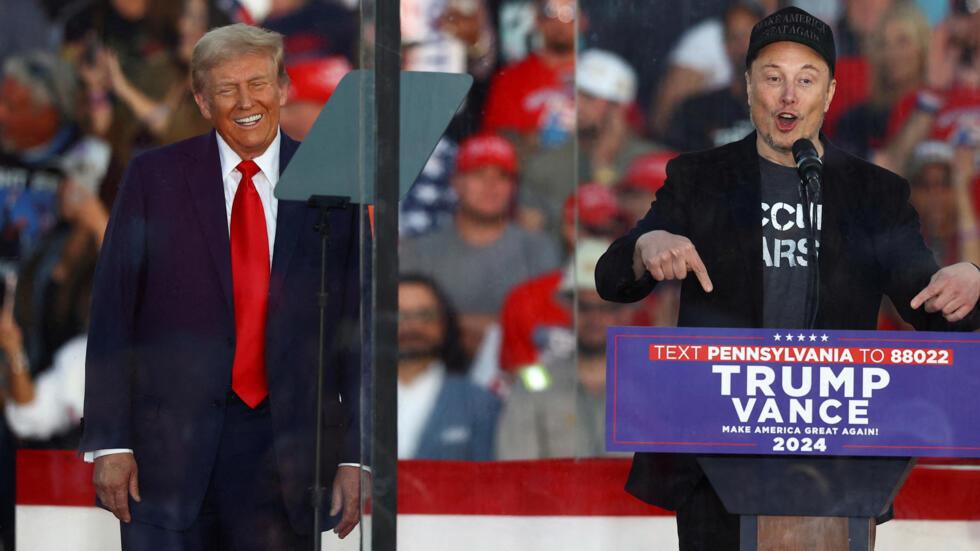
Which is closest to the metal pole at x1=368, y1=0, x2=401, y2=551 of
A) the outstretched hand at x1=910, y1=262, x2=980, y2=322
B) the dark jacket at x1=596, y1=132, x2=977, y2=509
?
the dark jacket at x1=596, y1=132, x2=977, y2=509

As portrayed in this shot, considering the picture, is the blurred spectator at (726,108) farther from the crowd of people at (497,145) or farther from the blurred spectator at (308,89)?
the blurred spectator at (308,89)

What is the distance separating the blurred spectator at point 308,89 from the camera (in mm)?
3279

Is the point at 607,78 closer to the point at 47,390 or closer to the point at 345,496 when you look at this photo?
the point at 345,496

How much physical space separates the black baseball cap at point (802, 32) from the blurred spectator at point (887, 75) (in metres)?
0.10

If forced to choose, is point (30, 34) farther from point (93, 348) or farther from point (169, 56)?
point (93, 348)

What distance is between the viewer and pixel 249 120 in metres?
3.31

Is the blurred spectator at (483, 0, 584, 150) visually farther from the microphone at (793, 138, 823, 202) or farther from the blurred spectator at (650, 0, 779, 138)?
the microphone at (793, 138, 823, 202)

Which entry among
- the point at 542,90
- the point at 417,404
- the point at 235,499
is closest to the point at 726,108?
the point at 542,90

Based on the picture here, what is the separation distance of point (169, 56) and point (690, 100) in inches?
49.3

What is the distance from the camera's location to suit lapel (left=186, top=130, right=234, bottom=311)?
324cm

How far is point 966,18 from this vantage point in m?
3.19

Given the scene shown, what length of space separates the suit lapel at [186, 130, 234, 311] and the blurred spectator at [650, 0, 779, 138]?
41.5 inches

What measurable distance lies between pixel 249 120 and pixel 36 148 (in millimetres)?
503

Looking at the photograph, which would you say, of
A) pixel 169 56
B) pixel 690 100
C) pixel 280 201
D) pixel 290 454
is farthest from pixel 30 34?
pixel 690 100
